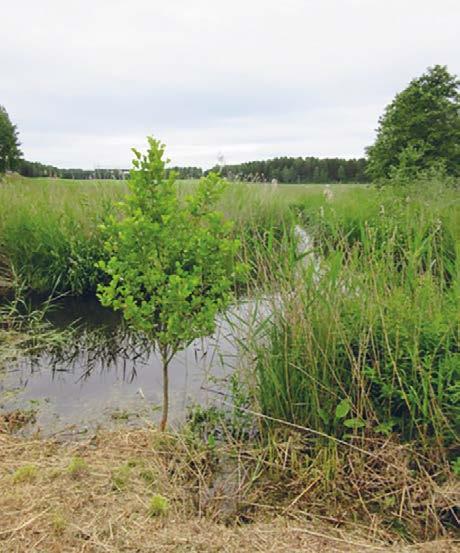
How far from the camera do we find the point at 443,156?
13.2 meters

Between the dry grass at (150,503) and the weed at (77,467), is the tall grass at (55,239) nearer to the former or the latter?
the dry grass at (150,503)

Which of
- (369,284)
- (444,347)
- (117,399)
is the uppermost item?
(369,284)

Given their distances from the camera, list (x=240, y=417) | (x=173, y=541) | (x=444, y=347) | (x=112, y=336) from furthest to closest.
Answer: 1. (x=112, y=336)
2. (x=240, y=417)
3. (x=444, y=347)
4. (x=173, y=541)

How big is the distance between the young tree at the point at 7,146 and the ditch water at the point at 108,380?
32.1 meters

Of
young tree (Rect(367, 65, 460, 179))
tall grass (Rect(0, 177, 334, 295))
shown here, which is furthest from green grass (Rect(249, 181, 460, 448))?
young tree (Rect(367, 65, 460, 179))

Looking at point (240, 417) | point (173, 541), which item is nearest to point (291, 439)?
point (240, 417)

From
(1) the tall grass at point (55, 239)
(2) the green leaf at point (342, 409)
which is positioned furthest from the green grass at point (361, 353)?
(1) the tall grass at point (55, 239)

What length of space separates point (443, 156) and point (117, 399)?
1345 centimetres

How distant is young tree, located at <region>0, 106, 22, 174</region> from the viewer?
31.9 meters

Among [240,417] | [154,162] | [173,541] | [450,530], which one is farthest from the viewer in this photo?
[240,417]

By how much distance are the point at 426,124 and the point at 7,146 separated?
3181cm

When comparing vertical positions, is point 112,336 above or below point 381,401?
below

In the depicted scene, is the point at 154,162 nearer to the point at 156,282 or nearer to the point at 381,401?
the point at 156,282

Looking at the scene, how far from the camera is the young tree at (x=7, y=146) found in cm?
3186
